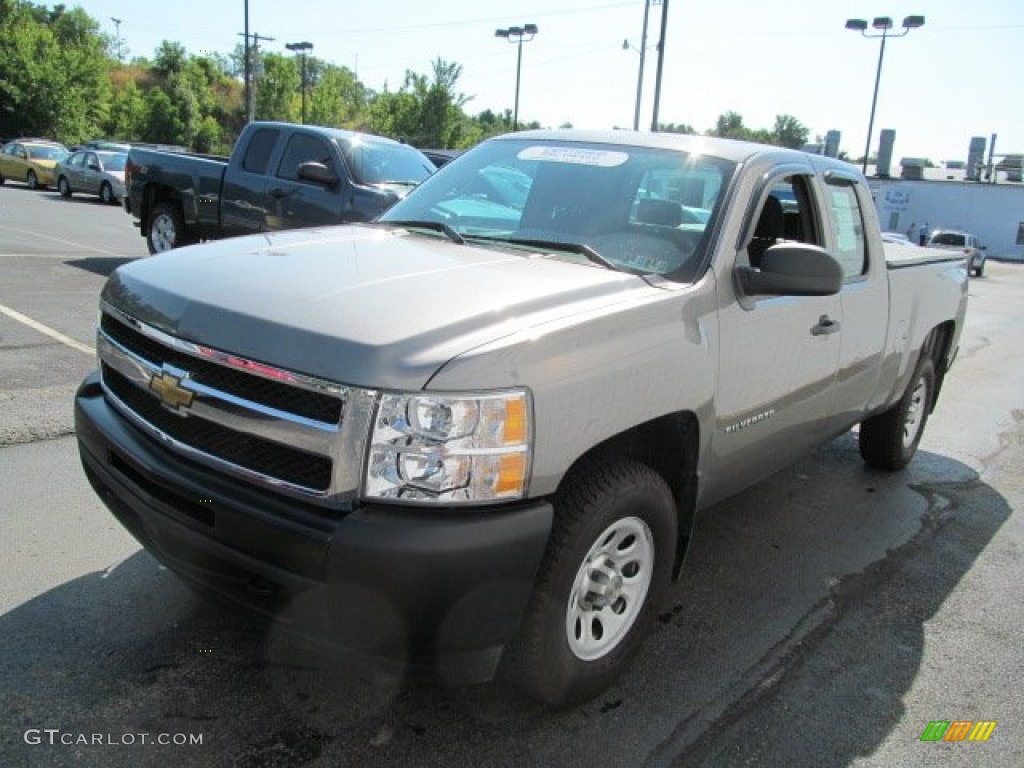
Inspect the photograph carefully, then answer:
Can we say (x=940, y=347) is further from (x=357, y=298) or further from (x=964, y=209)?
(x=964, y=209)

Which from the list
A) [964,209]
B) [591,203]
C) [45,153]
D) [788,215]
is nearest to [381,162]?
[788,215]

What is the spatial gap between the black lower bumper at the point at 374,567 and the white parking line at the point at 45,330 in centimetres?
483

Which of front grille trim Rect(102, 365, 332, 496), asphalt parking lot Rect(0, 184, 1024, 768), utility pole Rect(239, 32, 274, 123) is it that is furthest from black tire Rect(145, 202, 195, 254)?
utility pole Rect(239, 32, 274, 123)

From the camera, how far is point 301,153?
9.70 meters

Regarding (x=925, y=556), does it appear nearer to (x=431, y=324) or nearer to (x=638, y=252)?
(x=638, y=252)

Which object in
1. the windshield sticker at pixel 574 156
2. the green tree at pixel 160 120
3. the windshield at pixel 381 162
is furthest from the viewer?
the green tree at pixel 160 120

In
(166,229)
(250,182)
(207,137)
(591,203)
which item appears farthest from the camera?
(207,137)

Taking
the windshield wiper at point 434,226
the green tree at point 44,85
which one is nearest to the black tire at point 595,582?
the windshield wiper at point 434,226

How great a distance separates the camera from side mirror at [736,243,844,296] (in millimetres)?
3154

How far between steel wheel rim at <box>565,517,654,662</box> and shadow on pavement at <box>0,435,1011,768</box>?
241 mm

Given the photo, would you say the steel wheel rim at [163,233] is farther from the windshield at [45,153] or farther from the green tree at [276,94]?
the green tree at [276,94]

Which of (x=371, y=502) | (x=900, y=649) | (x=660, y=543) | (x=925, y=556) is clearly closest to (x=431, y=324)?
(x=371, y=502)

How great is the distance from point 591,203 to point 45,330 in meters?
5.62

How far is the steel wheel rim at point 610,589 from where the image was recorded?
2744mm
